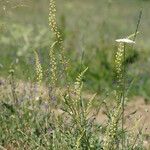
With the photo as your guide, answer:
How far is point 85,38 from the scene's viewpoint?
15320 mm

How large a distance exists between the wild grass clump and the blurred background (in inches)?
12.5

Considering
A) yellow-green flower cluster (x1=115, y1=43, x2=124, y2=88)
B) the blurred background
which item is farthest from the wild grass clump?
the blurred background

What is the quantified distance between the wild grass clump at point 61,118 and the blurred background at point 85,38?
0.32 meters

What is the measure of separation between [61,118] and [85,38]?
11022mm

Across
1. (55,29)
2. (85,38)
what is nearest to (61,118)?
(55,29)

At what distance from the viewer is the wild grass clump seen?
156 inches

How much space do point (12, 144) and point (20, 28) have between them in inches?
386

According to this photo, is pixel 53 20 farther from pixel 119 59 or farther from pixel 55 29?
pixel 119 59

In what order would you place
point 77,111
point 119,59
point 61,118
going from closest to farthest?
point 119,59, point 77,111, point 61,118

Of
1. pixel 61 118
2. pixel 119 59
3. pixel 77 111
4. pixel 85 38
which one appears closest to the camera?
pixel 119 59

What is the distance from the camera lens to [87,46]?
13.2m

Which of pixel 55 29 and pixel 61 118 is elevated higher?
pixel 55 29

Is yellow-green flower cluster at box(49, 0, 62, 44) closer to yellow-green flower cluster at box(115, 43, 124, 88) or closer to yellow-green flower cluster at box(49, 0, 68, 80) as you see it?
yellow-green flower cluster at box(49, 0, 68, 80)

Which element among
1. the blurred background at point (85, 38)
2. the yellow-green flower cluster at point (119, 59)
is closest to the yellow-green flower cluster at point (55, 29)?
the yellow-green flower cluster at point (119, 59)
